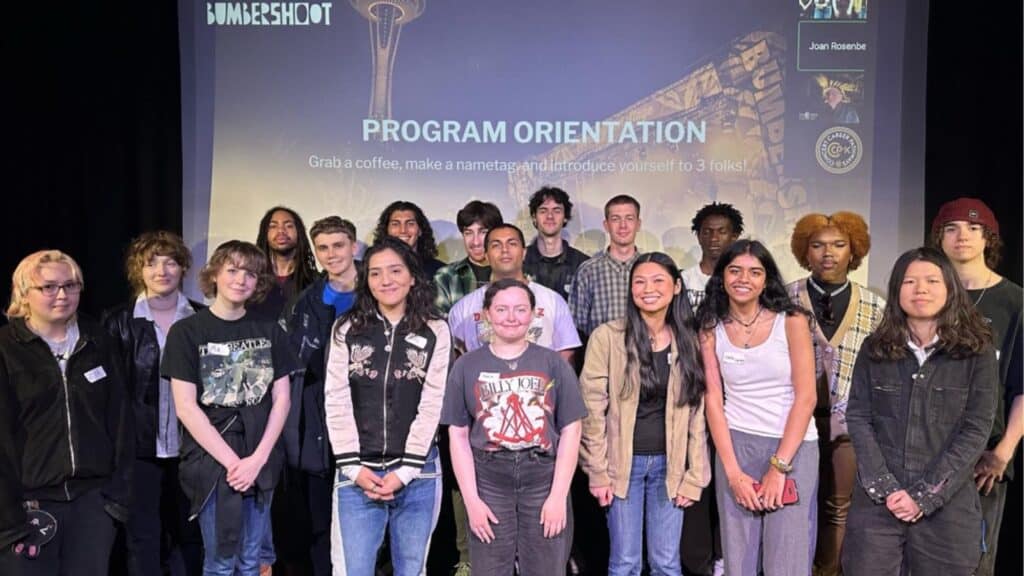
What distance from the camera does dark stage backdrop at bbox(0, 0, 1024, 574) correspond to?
4496 millimetres

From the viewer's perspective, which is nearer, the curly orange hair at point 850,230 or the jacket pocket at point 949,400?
the jacket pocket at point 949,400

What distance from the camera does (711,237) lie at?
4.14 m

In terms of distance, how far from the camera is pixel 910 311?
8.87 feet

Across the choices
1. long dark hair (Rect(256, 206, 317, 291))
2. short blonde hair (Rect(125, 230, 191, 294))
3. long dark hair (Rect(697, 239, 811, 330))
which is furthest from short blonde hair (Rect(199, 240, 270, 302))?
long dark hair (Rect(697, 239, 811, 330))

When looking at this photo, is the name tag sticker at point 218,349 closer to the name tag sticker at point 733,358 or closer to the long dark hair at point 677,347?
the long dark hair at point 677,347

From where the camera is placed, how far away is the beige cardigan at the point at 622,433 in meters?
2.92

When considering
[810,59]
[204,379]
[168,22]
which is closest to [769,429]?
[204,379]

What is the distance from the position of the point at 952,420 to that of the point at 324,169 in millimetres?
3659

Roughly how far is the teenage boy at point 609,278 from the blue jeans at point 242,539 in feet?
5.53

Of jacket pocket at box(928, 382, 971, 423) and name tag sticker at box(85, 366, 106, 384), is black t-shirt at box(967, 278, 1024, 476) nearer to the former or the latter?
jacket pocket at box(928, 382, 971, 423)

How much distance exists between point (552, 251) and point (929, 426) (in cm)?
210

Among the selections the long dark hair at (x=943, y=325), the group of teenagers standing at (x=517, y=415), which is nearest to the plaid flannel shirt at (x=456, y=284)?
the group of teenagers standing at (x=517, y=415)

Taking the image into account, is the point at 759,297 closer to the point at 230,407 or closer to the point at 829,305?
the point at 829,305

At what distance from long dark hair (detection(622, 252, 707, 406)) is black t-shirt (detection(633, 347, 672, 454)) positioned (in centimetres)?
2
